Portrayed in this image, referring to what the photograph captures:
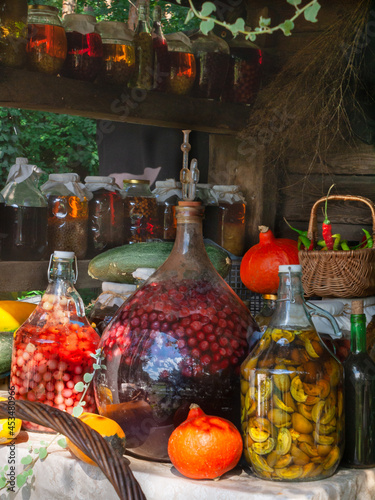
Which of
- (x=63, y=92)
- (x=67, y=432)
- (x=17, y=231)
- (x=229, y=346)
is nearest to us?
(x=67, y=432)

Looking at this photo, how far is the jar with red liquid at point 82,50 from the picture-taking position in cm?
133

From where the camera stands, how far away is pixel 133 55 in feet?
4.60

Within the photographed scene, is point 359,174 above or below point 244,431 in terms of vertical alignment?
above

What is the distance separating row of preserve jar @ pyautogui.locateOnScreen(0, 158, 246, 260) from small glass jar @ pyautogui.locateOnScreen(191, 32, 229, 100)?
252mm

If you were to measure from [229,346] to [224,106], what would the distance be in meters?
0.85

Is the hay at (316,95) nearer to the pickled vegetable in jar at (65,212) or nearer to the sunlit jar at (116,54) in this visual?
the sunlit jar at (116,54)

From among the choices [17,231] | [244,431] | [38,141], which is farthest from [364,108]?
[38,141]

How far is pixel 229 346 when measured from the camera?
32.0 inches

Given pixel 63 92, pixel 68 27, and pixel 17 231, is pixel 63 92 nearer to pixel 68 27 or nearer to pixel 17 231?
pixel 68 27

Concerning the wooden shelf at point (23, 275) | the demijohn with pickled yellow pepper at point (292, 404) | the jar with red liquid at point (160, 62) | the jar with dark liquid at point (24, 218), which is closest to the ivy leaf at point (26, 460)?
the demijohn with pickled yellow pepper at point (292, 404)

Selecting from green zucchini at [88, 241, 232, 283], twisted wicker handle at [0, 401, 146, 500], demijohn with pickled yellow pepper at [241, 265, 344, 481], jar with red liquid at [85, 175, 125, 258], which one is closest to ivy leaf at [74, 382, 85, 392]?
twisted wicker handle at [0, 401, 146, 500]

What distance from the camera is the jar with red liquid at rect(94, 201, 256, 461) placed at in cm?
78

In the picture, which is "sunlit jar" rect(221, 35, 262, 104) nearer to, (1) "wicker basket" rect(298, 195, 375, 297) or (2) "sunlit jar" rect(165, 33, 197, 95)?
(2) "sunlit jar" rect(165, 33, 197, 95)

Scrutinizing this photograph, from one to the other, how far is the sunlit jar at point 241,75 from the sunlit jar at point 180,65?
0.39 feet
